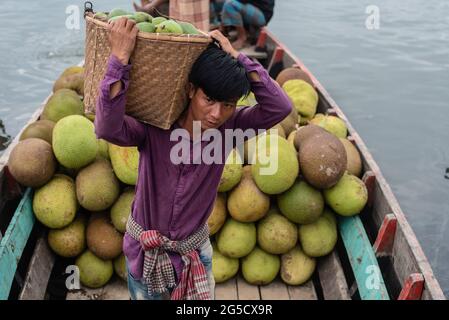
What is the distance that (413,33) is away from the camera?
1316 cm

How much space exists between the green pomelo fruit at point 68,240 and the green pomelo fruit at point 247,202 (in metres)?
0.98

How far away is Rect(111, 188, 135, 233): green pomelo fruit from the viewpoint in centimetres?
293

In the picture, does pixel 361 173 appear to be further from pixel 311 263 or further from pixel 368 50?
pixel 368 50

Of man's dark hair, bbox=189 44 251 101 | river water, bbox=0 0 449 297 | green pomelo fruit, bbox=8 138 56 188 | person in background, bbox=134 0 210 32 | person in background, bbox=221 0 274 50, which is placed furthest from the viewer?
river water, bbox=0 0 449 297

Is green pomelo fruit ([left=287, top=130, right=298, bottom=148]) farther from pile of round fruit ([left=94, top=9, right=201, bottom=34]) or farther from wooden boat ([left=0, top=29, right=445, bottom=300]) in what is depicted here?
pile of round fruit ([left=94, top=9, right=201, bottom=34])

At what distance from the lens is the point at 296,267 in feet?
10.3

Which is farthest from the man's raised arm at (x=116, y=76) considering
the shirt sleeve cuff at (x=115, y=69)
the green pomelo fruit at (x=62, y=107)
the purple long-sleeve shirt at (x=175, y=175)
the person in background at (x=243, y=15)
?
the person in background at (x=243, y=15)

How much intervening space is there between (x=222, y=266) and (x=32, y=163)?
1.36m

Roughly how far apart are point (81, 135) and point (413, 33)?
491 inches

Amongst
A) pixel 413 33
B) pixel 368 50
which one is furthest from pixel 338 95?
pixel 413 33

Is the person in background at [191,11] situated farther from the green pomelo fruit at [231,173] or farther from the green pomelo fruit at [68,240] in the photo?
the green pomelo fruit at [68,240]

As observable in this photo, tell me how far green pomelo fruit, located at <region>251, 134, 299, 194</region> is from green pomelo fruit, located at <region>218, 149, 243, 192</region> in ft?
0.33

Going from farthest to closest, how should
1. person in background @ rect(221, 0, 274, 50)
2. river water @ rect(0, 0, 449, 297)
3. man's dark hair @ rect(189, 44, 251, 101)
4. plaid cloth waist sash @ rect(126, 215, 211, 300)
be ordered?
river water @ rect(0, 0, 449, 297)
person in background @ rect(221, 0, 274, 50)
plaid cloth waist sash @ rect(126, 215, 211, 300)
man's dark hair @ rect(189, 44, 251, 101)

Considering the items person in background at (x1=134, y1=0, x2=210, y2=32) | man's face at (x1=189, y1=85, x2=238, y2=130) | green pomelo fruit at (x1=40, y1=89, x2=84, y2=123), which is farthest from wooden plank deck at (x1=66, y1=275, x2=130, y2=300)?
person in background at (x1=134, y1=0, x2=210, y2=32)
